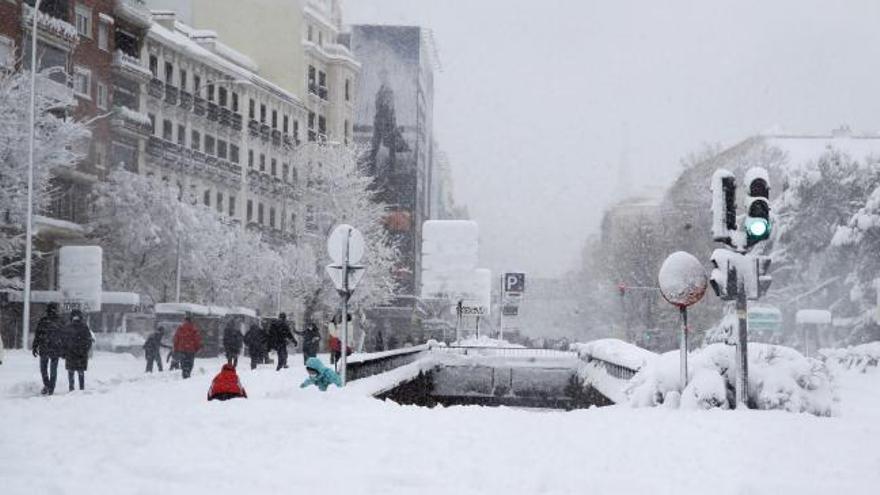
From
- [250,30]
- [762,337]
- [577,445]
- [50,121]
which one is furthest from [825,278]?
[577,445]

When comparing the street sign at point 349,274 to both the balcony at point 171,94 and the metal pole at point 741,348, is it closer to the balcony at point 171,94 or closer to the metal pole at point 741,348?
the metal pole at point 741,348

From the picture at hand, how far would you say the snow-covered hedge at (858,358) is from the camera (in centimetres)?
3562

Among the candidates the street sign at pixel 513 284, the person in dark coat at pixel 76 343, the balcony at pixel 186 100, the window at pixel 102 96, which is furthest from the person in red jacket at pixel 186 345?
the balcony at pixel 186 100

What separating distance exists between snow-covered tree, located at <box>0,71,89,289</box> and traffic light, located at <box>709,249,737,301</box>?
2879 cm

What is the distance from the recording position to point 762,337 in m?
58.6

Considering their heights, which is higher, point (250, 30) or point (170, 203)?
point (250, 30)

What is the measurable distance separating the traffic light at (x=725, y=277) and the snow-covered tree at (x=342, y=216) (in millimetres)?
49341

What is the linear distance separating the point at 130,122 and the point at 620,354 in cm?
3472

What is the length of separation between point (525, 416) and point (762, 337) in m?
46.0

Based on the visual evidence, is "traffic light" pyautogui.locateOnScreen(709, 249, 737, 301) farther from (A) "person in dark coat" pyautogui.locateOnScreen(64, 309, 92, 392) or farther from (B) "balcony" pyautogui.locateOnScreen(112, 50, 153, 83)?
(B) "balcony" pyautogui.locateOnScreen(112, 50, 153, 83)

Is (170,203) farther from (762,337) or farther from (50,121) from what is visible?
(762,337)

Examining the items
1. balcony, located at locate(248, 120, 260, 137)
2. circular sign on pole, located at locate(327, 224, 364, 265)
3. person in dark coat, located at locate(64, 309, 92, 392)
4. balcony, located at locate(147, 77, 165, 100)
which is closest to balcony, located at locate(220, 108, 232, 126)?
balcony, located at locate(248, 120, 260, 137)

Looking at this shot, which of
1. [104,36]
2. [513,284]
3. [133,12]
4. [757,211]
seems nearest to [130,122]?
[104,36]

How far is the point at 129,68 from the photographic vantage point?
180ft
